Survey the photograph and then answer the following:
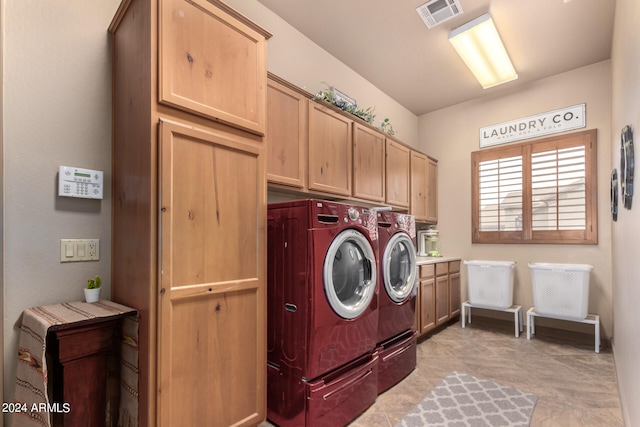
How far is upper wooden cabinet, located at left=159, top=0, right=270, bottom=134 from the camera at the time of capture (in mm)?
1345

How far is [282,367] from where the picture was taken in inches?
72.1

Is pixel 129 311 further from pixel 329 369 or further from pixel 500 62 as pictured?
pixel 500 62

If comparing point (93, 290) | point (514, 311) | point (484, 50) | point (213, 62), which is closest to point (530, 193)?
point (514, 311)

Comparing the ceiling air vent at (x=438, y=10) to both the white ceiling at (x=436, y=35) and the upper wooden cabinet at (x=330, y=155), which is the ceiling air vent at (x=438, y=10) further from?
the upper wooden cabinet at (x=330, y=155)

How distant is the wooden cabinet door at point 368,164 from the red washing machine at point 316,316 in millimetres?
976

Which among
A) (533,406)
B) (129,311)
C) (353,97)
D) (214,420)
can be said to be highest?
(353,97)

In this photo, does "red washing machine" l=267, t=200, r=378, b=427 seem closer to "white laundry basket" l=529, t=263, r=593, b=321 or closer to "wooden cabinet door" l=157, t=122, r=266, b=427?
"wooden cabinet door" l=157, t=122, r=266, b=427

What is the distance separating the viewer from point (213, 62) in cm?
150

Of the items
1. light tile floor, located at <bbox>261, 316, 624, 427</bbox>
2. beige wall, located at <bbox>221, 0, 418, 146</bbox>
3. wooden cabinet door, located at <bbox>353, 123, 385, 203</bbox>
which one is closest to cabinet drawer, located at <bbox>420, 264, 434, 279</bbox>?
light tile floor, located at <bbox>261, 316, 624, 427</bbox>

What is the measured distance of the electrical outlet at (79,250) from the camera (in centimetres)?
149

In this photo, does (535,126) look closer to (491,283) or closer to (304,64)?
(491,283)

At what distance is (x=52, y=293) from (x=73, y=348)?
39 centimetres

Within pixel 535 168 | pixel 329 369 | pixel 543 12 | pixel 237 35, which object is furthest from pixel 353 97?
pixel 329 369

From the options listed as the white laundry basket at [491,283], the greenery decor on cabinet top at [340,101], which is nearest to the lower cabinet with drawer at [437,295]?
the white laundry basket at [491,283]
